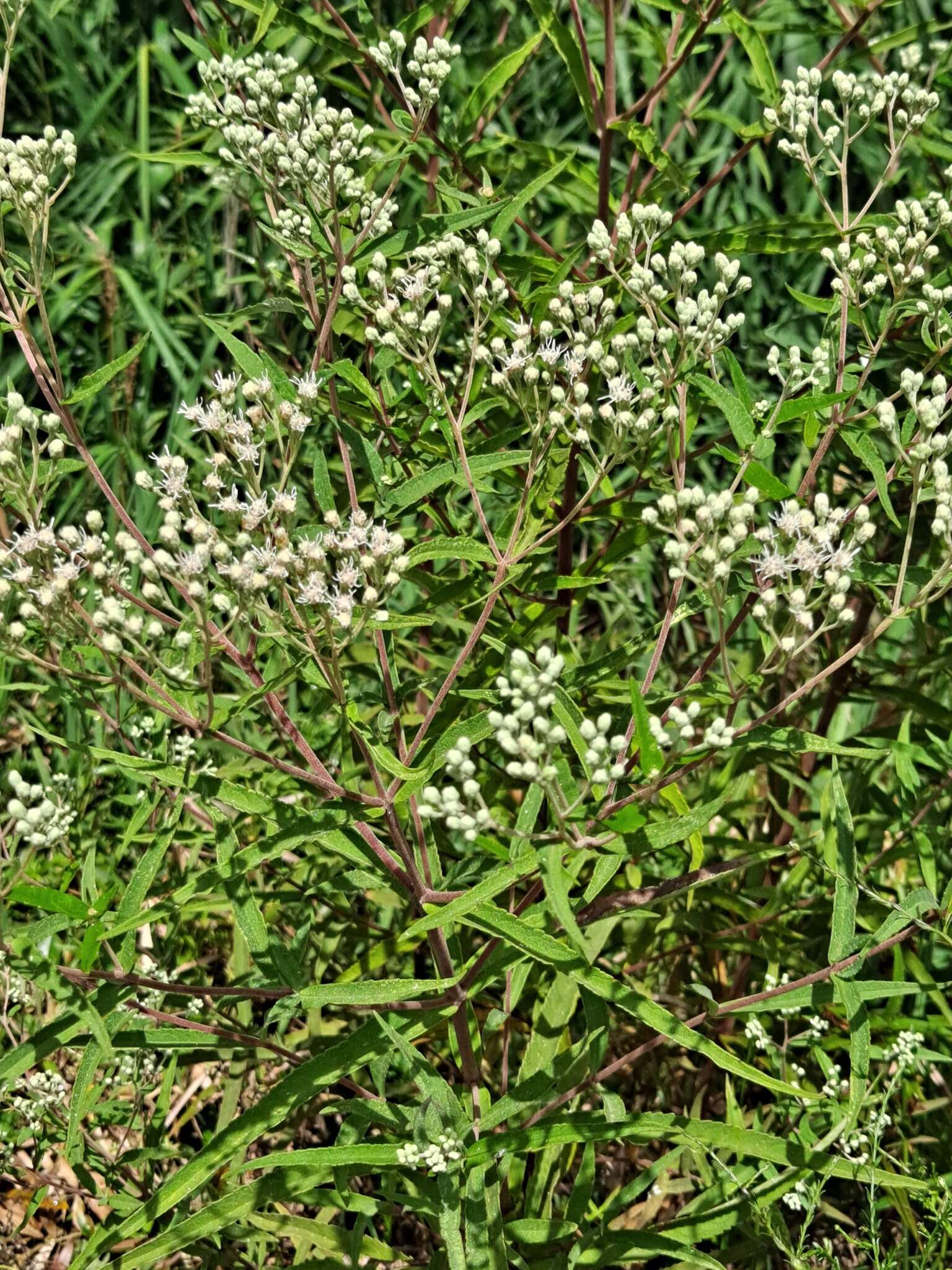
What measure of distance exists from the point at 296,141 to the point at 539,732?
5.72 feet

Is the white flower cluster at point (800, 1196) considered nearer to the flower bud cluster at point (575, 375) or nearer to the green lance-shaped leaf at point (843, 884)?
the green lance-shaped leaf at point (843, 884)

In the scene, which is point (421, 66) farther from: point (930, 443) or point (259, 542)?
point (930, 443)

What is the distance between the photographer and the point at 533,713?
256 cm

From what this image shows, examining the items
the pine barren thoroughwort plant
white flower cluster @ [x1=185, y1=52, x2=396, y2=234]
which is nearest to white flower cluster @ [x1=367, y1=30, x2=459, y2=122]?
the pine barren thoroughwort plant

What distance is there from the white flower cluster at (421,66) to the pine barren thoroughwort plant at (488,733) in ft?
0.07

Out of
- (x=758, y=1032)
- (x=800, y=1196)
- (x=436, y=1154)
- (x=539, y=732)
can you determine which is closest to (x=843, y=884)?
(x=758, y=1032)

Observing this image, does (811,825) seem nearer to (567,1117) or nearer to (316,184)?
(567,1117)

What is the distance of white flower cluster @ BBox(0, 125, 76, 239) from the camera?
10.5 feet

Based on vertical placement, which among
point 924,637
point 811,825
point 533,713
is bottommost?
point 811,825

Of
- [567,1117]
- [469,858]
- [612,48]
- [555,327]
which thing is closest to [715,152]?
[612,48]

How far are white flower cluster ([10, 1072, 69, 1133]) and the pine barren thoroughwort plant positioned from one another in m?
0.02

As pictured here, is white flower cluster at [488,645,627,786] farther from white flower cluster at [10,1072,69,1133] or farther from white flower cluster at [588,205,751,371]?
white flower cluster at [10,1072,69,1133]

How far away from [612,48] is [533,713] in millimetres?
2296

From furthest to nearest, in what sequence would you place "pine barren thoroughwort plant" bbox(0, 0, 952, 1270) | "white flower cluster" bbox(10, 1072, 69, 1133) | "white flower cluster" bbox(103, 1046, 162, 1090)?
"white flower cluster" bbox(103, 1046, 162, 1090) → "white flower cluster" bbox(10, 1072, 69, 1133) → "pine barren thoroughwort plant" bbox(0, 0, 952, 1270)
